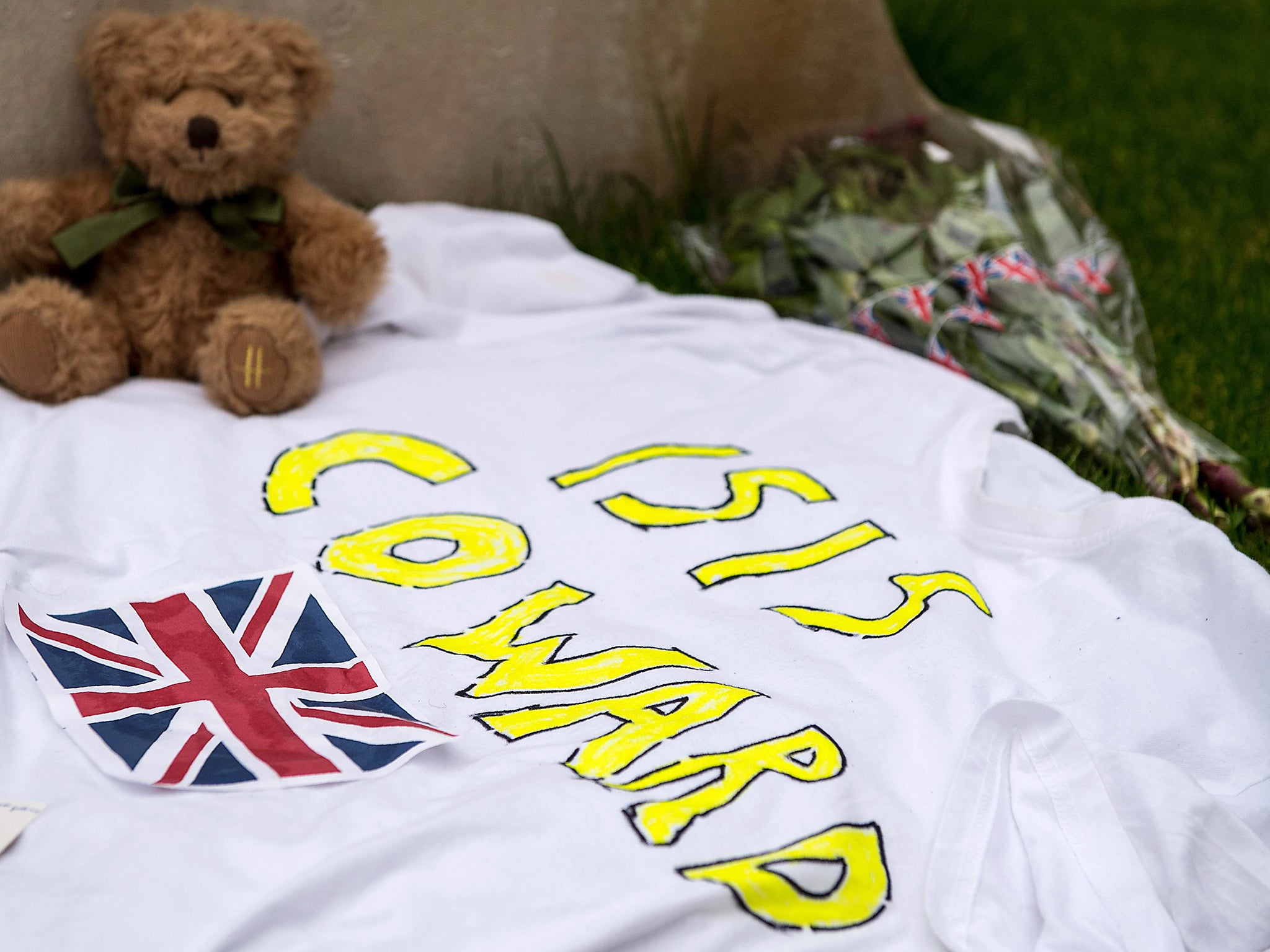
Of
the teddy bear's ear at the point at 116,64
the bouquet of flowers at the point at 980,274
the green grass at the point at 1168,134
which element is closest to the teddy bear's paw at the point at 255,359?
the teddy bear's ear at the point at 116,64

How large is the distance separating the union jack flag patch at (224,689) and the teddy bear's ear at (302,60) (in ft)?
2.09

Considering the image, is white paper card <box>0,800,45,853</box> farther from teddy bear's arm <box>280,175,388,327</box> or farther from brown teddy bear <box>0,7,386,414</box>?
teddy bear's arm <box>280,175,388,327</box>

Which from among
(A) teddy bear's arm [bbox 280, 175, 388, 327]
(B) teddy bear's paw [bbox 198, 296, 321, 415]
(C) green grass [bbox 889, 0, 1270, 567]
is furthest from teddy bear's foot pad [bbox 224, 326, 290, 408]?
(C) green grass [bbox 889, 0, 1270, 567]

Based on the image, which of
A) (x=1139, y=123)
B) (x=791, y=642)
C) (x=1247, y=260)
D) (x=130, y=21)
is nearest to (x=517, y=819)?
(x=791, y=642)

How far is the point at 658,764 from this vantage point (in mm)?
801

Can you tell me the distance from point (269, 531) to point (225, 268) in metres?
0.40

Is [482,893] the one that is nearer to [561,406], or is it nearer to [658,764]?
[658,764]

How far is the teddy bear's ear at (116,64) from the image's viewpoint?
1251 mm

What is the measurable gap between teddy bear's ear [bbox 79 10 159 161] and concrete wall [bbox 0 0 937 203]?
5 centimetres

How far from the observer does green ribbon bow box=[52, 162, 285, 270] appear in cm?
125

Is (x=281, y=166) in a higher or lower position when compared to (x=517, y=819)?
higher

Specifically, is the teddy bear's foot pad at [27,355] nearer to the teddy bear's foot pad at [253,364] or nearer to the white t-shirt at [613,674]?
the white t-shirt at [613,674]

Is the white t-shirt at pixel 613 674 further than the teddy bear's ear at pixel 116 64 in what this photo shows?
No

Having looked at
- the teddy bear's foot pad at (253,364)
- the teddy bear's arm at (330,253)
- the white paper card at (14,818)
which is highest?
the teddy bear's arm at (330,253)
